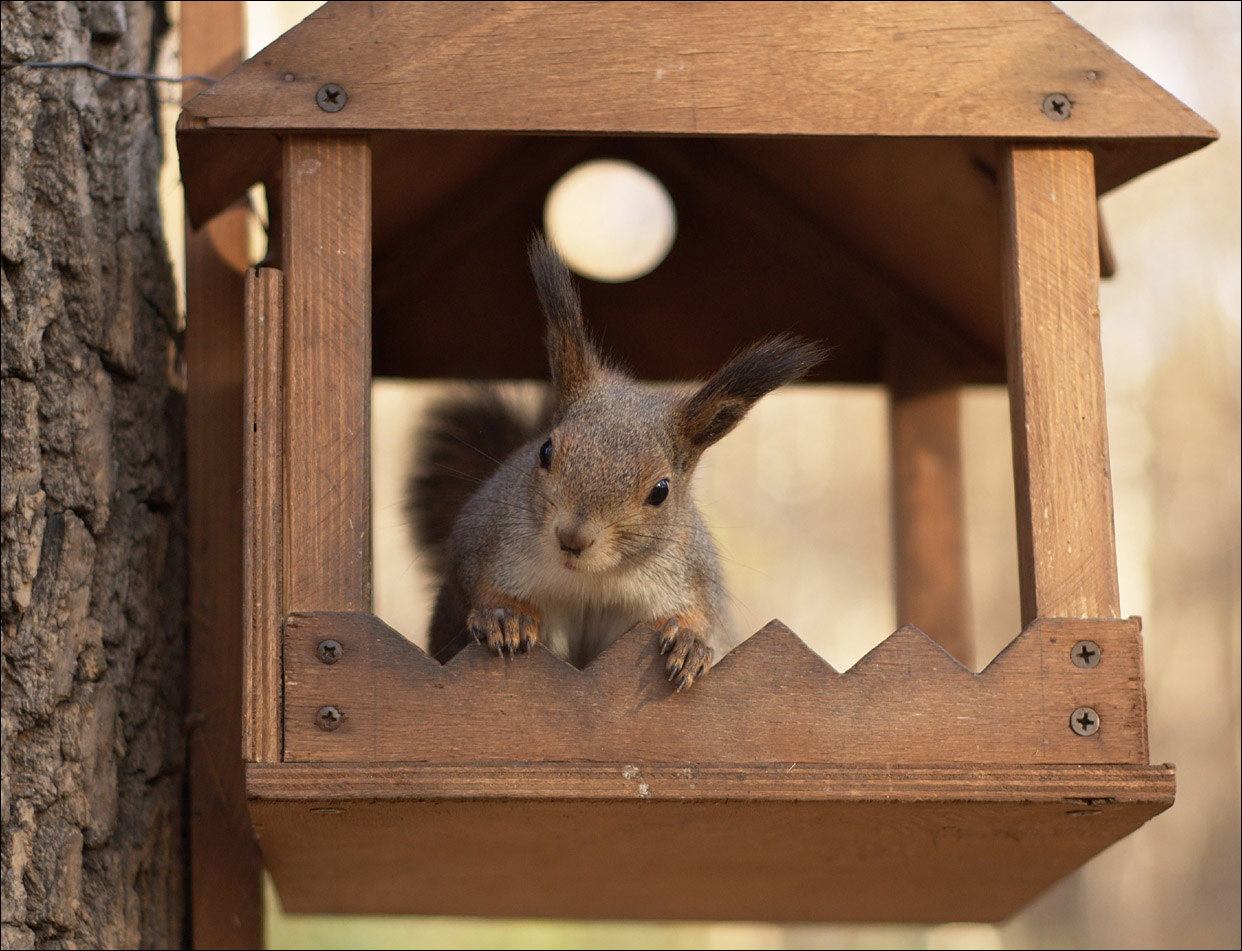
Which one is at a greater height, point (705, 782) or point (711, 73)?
point (711, 73)

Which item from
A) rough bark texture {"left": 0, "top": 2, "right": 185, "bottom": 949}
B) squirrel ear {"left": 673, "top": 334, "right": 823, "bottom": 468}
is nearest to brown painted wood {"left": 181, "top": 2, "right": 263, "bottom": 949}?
rough bark texture {"left": 0, "top": 2, "right": 185, "bottom": 949}

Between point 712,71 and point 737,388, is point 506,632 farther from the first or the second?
point 712,71

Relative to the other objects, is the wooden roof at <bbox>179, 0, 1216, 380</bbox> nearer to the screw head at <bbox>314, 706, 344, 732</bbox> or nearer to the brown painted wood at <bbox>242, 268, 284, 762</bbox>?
the brown painted wood at <bbox>242, 268, 284, 762</bbox>

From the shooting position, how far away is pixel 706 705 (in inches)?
64.1

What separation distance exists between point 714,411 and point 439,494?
823 millimetres

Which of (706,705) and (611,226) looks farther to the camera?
(611,226)

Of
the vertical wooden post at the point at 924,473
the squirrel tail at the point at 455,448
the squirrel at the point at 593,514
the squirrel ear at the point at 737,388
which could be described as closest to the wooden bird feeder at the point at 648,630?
the squirrel at the point at 593,514

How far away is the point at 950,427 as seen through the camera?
282cm

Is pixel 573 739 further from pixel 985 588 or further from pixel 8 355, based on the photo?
pixel 985 588

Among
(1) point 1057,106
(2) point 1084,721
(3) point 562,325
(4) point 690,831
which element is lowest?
(4) point 690,831

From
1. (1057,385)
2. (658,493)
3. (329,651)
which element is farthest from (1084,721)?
(329,651)

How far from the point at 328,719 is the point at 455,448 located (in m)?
1.06

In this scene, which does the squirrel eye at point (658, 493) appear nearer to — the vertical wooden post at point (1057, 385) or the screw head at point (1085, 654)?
the vertical wooden post at point (1057, 385)

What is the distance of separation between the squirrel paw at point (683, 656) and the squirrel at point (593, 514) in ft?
Answer: 0.04
